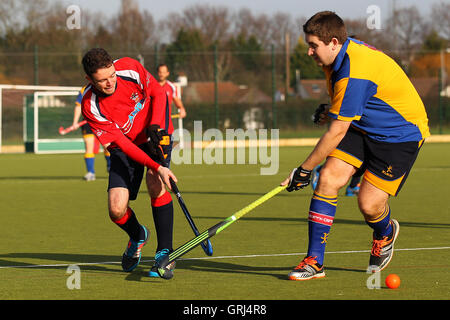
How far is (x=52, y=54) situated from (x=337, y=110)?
26917 mm

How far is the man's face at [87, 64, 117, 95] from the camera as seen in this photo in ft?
17.7

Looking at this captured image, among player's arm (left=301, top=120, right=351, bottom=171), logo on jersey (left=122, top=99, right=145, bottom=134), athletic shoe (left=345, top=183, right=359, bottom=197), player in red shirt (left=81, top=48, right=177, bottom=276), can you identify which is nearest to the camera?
player's arm (left=301, top=120, right=351, bottom=171)

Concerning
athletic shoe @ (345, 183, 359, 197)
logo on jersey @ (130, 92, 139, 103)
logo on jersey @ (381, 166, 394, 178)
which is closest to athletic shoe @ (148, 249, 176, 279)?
logo on jersey @ (130, 92, 139, 103)

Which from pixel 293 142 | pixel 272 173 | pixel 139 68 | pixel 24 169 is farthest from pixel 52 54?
pixel 139 68

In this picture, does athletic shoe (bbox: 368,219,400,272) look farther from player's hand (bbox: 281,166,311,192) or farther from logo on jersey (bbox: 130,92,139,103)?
logo on jersey (bbox: 130,92,139,103)

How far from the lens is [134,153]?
5.58 m

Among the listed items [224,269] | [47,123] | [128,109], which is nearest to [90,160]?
[128,109]

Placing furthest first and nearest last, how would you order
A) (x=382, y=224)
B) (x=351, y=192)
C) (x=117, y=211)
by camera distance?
(x=351, y=192), (x=117, y=211), (x=382, y=224)

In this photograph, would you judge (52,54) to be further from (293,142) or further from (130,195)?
(130,195)

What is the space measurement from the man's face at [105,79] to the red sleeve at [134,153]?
330 mm

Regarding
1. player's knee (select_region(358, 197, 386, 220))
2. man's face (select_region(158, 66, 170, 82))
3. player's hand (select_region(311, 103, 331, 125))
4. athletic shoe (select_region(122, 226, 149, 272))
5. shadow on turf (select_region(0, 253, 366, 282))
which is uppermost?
man's face (select_region(158, 66, 170, 82))

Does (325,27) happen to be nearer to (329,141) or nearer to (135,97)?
(329,141)

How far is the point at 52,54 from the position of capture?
101 ft

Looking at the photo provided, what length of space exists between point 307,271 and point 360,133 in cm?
93
